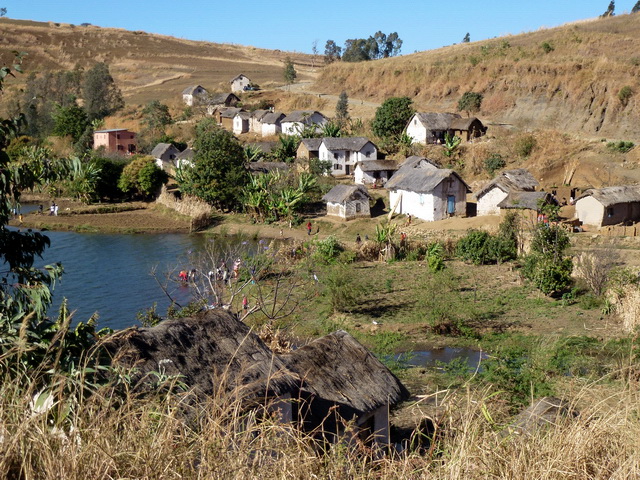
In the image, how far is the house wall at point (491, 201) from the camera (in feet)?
122

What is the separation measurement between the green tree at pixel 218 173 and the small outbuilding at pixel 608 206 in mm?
18751

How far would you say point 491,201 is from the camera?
3753 centimetres

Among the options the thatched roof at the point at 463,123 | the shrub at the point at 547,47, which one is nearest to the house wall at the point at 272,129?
the thatched roof at the point at 463,123

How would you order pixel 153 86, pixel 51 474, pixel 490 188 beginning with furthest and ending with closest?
1. pixel 153 86
2. pixel 490 188
3. pixel 51 474

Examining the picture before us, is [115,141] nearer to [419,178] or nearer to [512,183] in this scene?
[419,178]

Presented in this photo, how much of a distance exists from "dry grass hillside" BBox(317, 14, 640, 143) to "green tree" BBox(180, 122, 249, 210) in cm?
2214

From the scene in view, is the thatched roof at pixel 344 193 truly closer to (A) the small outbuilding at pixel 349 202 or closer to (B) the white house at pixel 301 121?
(A) the small outbuilding at pixel 349 202

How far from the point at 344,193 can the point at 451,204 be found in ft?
19.1

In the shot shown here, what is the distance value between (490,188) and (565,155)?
966cm

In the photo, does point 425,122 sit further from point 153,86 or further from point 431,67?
point 153,86

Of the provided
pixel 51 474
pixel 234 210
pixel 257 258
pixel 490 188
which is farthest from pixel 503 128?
pixel 51 474

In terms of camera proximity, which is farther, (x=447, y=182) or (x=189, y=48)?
(x=189, y=48)

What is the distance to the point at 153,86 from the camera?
9694 cm

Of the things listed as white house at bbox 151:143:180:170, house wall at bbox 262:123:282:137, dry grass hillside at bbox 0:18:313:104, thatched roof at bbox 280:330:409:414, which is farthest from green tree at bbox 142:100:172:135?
thatched roof at bbox 280:330:409:414
